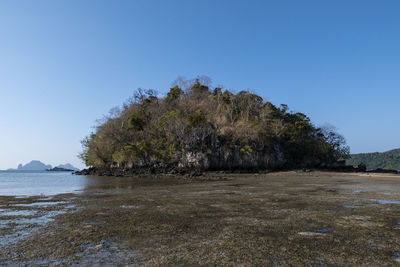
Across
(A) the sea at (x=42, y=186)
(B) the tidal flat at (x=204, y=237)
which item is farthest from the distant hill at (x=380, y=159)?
(B) the tidal flat at (x=204, y=237)

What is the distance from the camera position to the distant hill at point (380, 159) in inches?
3497

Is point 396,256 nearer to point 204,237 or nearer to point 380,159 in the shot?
point 204,237

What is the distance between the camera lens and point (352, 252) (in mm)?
4262

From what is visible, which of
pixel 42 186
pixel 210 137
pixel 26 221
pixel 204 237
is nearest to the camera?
pixel 204 237

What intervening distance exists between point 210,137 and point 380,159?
88161 millimetres

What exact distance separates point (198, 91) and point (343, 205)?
5915 cm

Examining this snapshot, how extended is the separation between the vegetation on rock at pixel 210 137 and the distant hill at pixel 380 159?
52.9m

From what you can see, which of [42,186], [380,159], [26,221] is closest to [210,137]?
[42,186]

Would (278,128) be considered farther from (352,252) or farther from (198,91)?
(352,252)

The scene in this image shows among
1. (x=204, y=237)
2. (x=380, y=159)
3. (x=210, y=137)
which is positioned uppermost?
(x=210, y=137)

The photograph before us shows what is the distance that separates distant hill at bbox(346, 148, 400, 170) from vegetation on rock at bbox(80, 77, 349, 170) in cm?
5289

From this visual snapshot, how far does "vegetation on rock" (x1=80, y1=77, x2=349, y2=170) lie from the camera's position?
4216cm

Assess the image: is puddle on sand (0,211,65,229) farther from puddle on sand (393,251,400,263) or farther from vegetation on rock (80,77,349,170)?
vegetation on rock (80,77,349,170)

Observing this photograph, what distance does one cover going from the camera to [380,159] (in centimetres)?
9706
